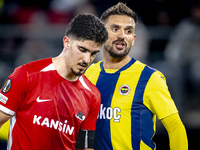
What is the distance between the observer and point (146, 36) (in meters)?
5.47

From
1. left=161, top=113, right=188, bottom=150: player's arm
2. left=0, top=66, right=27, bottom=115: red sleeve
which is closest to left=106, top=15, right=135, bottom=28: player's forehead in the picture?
left=161, top=113, right=188, bottom=150: player's arm

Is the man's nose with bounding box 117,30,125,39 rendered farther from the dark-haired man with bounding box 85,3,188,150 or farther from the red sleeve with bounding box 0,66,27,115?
the red sleeve with bounding box 0,66,27,115

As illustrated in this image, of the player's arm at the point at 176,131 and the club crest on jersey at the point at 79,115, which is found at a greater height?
the club crest on jersey at the point at 79,115

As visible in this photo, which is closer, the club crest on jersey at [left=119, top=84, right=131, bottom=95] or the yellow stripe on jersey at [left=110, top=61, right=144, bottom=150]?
the yellow stripe on jersey at [left=110, top=61, right=144, bottom=150]

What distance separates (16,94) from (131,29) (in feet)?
5.09

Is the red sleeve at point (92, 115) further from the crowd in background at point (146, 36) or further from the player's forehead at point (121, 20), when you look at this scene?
the crowd in background at point (146, 36)

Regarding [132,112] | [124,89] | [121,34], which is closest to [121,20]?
[121,34]

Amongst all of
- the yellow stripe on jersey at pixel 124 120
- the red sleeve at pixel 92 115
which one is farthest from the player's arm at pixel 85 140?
the yellow stripe on jersey at pixel 124 120

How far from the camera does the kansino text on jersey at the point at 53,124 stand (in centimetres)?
241

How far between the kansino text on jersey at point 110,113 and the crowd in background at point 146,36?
7.15 ft

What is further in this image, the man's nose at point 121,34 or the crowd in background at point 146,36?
the crowd in background at point 146,36

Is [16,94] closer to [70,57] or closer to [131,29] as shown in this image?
[70,57]

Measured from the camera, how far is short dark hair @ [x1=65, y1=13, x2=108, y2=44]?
248 cm

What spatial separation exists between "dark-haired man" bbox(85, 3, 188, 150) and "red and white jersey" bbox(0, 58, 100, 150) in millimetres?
461
